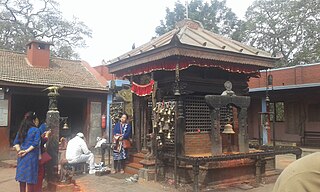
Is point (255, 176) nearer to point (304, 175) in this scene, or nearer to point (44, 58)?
point (304, 175)

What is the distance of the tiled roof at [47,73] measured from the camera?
1462cm

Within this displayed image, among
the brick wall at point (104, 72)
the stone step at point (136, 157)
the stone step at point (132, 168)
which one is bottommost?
the stone step at point (132, 168)

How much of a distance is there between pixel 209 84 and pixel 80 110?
1143 cm

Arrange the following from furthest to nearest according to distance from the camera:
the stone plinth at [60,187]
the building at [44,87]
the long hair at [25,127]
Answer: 1. the building at [44,87]
2. the stone plinth at [60,187]
3. the long hair at [25,127]

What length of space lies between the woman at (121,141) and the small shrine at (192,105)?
346 millimetres

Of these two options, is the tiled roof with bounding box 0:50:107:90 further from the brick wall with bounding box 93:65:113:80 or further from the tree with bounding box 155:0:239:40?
the tree with bounding box 155:0:239:40

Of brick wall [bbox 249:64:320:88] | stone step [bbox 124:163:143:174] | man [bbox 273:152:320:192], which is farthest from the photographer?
brick wall [bbox 249:64:320:88]

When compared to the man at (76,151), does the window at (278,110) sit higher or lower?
higher

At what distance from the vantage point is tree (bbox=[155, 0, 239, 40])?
3703 centimetres

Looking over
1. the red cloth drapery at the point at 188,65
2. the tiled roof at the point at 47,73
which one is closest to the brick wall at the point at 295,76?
the red cloth drapery at the point at 188,65

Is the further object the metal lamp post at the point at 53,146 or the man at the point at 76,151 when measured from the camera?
the man at the point at 76,151

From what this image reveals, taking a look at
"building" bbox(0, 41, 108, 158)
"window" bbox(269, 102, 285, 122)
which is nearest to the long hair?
"building" bbox(0, 41, 108, 158)

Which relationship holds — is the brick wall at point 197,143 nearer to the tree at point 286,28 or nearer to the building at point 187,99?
the building at point 187,99

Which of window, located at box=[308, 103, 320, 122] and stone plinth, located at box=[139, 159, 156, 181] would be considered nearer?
stone plinth, located at box=[139, 159, 156, 181]
